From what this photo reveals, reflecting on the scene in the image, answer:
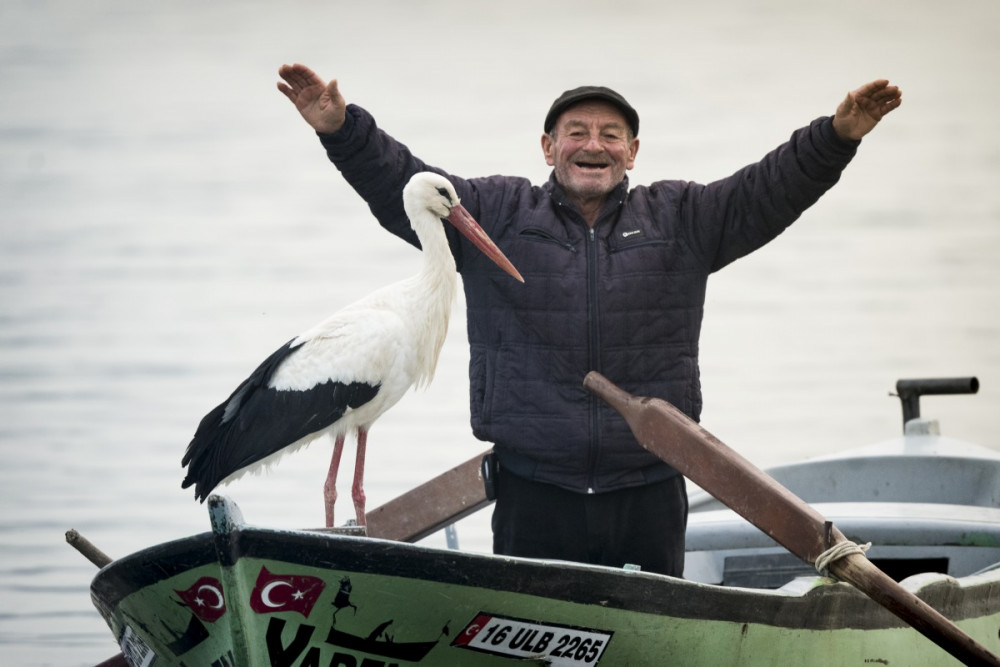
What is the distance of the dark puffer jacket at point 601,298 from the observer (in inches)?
176

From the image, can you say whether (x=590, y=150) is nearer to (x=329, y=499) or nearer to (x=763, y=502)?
(x=763, y=502)

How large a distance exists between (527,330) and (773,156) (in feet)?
2.80

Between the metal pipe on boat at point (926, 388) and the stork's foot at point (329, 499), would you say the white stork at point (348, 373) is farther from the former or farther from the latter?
the metal pipe on boat at point (926, 388)

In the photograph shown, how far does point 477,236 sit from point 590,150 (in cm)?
42

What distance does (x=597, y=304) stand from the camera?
14.7ft

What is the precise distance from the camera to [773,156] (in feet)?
15.0

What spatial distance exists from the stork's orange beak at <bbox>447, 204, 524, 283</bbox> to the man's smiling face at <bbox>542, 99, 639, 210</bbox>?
10.6 inches

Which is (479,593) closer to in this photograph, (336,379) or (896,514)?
(336,379)

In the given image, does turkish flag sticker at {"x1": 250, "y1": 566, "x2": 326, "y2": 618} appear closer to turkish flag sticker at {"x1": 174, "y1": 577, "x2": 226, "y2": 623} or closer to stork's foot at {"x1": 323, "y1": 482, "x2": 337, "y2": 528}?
turkish flag sticker at {"x1": 174, "y1": 577, "x2": 226, "y2": 623}

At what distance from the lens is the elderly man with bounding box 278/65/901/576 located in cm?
446

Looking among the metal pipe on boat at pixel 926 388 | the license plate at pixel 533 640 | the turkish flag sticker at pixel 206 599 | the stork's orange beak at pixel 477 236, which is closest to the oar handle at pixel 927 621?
the license plate at pixel 533 640

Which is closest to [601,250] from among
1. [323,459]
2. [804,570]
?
[804,570]

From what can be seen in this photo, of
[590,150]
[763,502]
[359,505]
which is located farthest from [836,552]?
[359,505]

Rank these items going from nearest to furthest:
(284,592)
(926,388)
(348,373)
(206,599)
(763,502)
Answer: (284,592)
(206,599)
(763,502)
(348,373)
(926,388)
